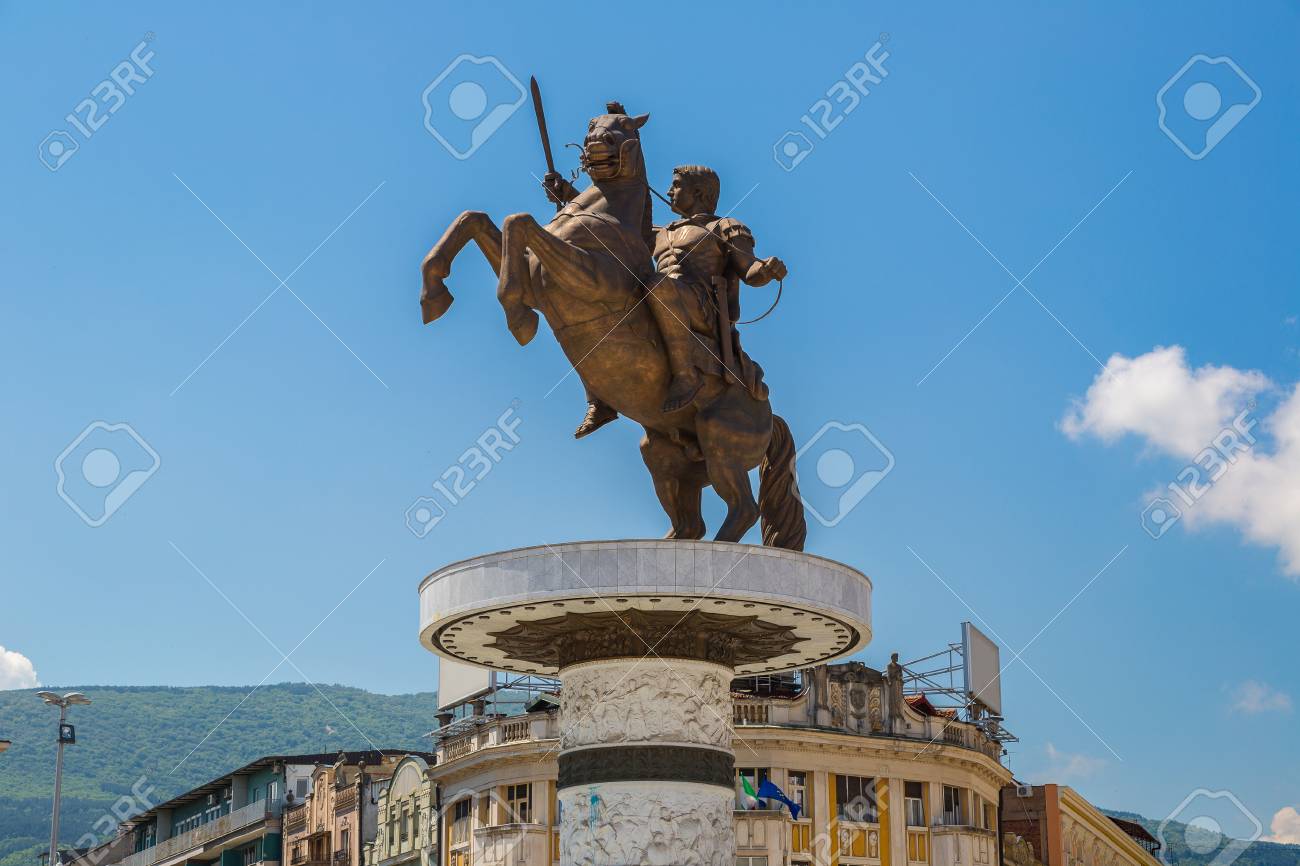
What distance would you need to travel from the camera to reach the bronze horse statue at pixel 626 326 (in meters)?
15.4

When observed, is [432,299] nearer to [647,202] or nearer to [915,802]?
[647,202]

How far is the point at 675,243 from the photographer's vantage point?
1719 centimetres

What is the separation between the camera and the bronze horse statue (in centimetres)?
1543

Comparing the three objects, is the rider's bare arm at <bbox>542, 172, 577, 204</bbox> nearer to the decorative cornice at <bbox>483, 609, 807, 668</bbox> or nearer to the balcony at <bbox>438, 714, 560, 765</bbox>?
the decorative cornice at <bbox>483, 609, 807, 668</bbox>

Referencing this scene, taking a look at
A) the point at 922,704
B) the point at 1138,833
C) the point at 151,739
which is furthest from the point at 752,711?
the point at 151,739

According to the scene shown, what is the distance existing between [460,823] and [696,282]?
143ft

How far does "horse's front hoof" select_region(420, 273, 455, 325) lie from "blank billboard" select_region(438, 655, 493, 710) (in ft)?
136

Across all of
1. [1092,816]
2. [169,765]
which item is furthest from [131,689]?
[1092,816]

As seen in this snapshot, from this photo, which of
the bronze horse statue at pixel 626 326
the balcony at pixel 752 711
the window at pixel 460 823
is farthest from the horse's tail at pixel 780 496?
the window at pixel 460 823

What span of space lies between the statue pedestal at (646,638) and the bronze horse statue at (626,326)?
1.62m

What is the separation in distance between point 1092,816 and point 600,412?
54.7m

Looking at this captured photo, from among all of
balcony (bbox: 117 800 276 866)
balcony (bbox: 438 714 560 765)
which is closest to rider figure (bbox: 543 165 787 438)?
balcony (bbox: 438 714 560 765)

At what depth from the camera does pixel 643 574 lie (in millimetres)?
14266

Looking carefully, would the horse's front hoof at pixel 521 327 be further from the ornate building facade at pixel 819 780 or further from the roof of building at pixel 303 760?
the roof of building at pixel 303 760
